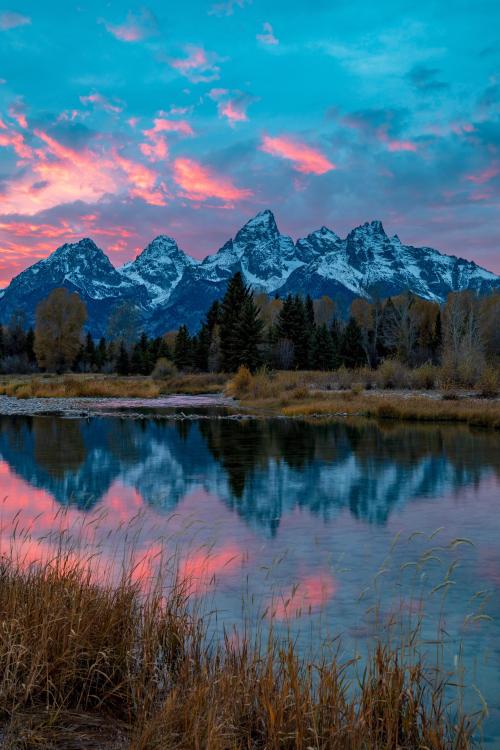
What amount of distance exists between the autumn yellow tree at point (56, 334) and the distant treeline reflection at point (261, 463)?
69.7 meters

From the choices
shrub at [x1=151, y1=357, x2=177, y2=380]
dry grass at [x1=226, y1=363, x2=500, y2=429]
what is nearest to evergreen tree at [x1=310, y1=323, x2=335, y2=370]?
shrub at [x1=151, y1=357, x2=177, y2=380]

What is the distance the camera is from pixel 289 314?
8706 centimetres

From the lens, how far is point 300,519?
42.0 feet

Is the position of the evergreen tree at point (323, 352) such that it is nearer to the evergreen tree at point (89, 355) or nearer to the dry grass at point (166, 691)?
the evergreen tree at point (89, 355)

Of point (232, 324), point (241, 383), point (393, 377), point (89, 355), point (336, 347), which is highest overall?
point (232, 324)

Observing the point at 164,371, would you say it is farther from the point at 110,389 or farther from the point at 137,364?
the point at 137,364

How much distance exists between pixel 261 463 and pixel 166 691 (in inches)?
588

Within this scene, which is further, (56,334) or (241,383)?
(56,334)

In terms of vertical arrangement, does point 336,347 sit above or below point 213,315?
below

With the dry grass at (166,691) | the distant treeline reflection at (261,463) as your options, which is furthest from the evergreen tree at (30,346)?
the dry grass at (166,691)

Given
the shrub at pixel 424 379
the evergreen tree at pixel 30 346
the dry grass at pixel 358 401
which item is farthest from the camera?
the evergreen tree at pixel 30 346

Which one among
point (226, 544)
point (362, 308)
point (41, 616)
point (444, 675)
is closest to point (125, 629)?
point (41, 616)

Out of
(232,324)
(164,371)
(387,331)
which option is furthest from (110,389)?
(387,331)

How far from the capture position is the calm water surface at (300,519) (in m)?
7.62
